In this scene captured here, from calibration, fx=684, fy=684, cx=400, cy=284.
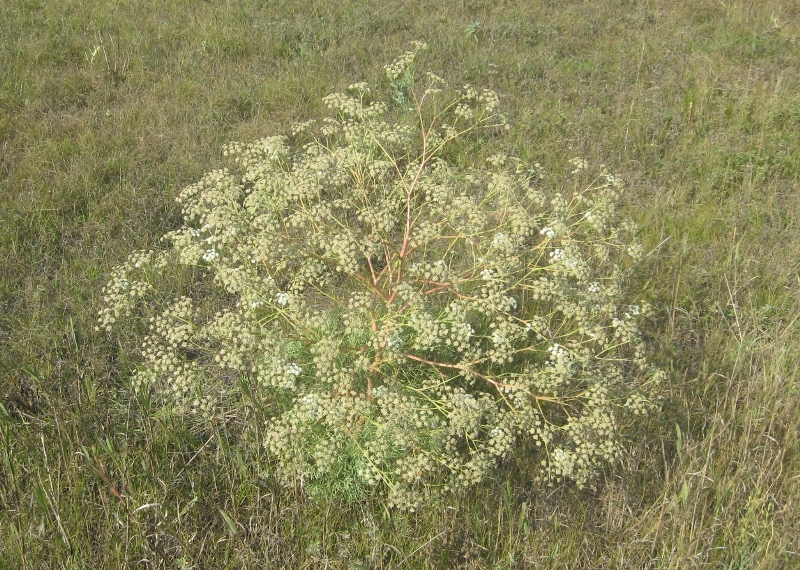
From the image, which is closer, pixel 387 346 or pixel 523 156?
pixel 387 346

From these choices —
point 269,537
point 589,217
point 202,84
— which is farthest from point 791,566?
point 202,84

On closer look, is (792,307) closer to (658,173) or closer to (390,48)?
(658,173)

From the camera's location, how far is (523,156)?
5410 millimetres

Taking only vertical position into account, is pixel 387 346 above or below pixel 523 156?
above

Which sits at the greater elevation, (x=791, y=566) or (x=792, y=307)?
(x=792, y=307)

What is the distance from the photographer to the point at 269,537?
2807 millimetres

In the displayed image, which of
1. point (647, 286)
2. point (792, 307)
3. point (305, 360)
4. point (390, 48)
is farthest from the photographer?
point (390, 48)

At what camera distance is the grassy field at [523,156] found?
2863 mm

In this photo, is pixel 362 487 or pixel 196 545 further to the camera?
pixel 362 487

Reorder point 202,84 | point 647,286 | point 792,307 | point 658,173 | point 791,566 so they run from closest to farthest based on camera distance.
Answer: point 791,566, point 792,307, point 647,286, point 658,173, point 202,84

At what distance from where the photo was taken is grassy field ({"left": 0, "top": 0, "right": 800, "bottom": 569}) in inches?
113

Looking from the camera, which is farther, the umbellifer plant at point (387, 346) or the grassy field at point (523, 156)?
the grassy field at point (523, 156)

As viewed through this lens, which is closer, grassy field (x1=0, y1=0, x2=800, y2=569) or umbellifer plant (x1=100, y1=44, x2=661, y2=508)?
umbellifer plant (x1=100, y1=44, x2=661, y2=508)

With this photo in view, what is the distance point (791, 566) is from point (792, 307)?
1.66m
